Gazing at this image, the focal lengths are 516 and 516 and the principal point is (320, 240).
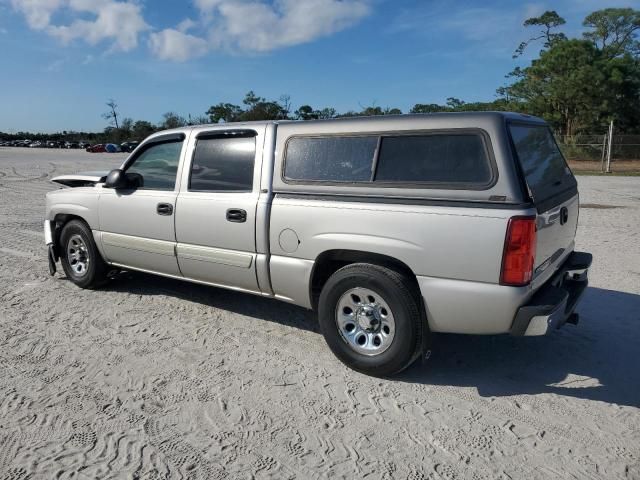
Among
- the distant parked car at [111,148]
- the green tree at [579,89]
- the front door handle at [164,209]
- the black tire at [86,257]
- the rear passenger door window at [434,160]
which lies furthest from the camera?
the distant parked car at [111,148]

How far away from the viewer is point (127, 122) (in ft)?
326

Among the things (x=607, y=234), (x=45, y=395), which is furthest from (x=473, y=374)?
(x=607, y=234)

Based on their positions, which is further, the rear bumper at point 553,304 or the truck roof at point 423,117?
the truck roof at point 423,117

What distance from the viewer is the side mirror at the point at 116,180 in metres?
5.13

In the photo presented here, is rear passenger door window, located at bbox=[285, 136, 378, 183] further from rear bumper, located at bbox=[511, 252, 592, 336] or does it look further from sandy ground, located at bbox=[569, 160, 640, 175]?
sandy ground, located at bbox=[569, 160, 640, 175]

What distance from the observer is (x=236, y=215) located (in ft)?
14.3

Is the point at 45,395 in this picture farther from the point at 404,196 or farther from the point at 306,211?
the point at 404,196

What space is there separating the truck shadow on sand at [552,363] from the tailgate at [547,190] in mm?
787

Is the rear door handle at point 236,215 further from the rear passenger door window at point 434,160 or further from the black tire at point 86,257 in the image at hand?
the black tire at point 86,257

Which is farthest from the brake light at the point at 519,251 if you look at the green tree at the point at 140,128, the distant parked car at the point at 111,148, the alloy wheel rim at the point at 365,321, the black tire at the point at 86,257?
the green tree at the point at 140,128

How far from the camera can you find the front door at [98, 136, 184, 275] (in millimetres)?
4918

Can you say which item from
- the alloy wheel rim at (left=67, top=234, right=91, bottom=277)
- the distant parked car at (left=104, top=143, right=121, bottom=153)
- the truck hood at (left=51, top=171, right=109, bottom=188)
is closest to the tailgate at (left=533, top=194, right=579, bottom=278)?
the truck hood at (left=51, top=171, right=109, bottom=188)

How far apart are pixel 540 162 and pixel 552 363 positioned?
157 cm

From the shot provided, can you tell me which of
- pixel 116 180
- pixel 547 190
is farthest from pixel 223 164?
pixel 547 190
